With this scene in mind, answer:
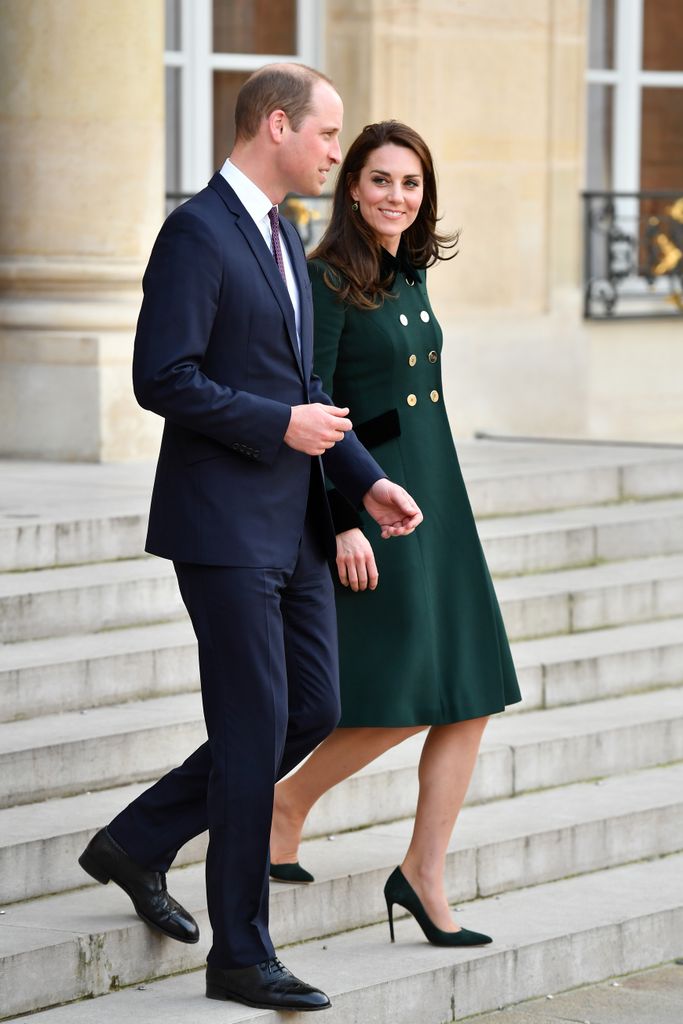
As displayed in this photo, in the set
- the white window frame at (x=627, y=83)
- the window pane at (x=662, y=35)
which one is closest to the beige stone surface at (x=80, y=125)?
the white window frame at (x=627, y=83)

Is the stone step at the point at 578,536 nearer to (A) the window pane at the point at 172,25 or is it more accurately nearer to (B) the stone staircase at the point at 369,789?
(B) the stone staircase at the point at 369,789

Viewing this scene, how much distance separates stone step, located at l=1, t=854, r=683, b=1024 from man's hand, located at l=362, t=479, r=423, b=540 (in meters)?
1.04

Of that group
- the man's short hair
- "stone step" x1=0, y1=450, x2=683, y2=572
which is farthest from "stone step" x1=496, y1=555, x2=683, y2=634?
the man's short hair

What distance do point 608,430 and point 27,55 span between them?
4.29 m

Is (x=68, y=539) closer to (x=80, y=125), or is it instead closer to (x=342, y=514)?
(x=342, y=514)

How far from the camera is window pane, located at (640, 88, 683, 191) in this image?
495 inches

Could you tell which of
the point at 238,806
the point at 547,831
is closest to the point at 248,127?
the point at 238,806

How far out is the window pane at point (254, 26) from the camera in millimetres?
10656

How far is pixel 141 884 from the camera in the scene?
4.61m

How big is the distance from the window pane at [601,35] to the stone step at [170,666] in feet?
17.7

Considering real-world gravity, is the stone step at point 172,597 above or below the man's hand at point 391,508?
below

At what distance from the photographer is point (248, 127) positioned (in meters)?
4.19

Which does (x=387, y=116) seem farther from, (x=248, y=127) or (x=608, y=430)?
(x=248, y=127)

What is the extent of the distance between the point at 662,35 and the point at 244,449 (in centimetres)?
910
